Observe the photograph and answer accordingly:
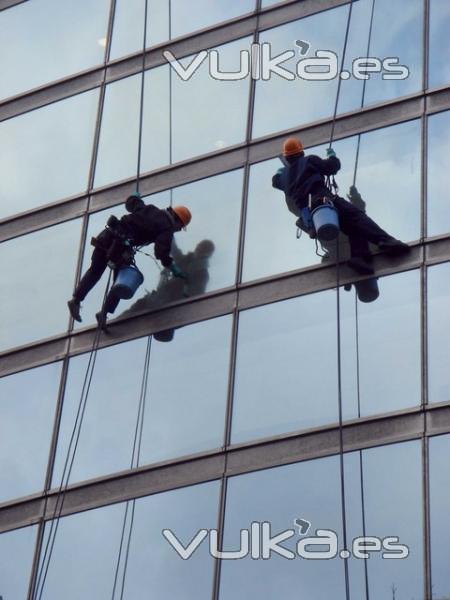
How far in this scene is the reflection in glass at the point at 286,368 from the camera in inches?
695

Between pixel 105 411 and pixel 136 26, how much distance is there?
5.89 meters

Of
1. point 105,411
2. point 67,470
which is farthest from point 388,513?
point 67,470

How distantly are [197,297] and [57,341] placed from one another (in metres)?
1.81

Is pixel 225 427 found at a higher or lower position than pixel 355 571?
higher

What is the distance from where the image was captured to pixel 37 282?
20469 mm

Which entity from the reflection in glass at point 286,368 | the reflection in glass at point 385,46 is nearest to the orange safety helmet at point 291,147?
the reflection in glass at point 385,46

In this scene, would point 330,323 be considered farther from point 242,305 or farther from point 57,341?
point 57,341

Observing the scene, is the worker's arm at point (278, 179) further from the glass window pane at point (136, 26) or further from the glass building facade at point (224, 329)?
the glass window pane at point (136, 26)

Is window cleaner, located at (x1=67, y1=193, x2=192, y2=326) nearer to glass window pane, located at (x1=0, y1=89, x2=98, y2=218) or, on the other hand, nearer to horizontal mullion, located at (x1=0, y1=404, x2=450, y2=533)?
glass window pane, located at (x1=0, y1=89, x2=98, y2=218)

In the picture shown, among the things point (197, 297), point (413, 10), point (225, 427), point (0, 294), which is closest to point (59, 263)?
point (0, 294)

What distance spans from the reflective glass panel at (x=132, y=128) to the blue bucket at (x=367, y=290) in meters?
3.47

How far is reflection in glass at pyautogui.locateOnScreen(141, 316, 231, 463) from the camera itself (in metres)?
18.0

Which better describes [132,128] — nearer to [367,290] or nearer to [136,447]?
[367,290]

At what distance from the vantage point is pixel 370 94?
1988cm
